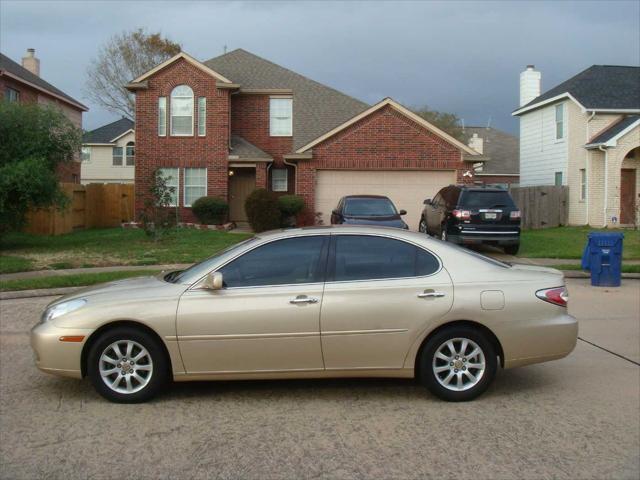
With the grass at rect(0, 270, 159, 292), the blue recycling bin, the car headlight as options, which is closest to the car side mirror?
the car headlight

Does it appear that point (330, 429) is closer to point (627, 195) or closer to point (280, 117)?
point (627, 195)

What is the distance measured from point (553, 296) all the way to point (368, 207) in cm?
1254

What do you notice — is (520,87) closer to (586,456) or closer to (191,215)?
(191,215)

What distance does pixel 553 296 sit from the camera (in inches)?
247

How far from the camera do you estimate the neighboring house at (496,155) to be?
151 feet

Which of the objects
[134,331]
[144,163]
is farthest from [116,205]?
[134,331]

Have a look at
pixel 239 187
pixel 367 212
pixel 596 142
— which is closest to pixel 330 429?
pixel 367 212

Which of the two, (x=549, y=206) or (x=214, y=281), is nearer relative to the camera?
(x=214, y=281)

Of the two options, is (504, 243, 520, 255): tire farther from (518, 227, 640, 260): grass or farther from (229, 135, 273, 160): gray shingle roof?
(229, 135, 273, 160): gray shingle roof

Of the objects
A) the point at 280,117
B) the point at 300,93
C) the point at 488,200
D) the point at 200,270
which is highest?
the point at 300,93

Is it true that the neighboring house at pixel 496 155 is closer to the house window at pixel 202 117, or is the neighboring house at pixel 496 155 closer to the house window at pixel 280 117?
the house window at pixel 280 117

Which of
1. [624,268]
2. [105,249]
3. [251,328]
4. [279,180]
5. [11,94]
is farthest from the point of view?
[11,94]

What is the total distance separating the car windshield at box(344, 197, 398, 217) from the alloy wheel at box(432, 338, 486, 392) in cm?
1231

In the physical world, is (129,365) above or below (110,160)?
below
